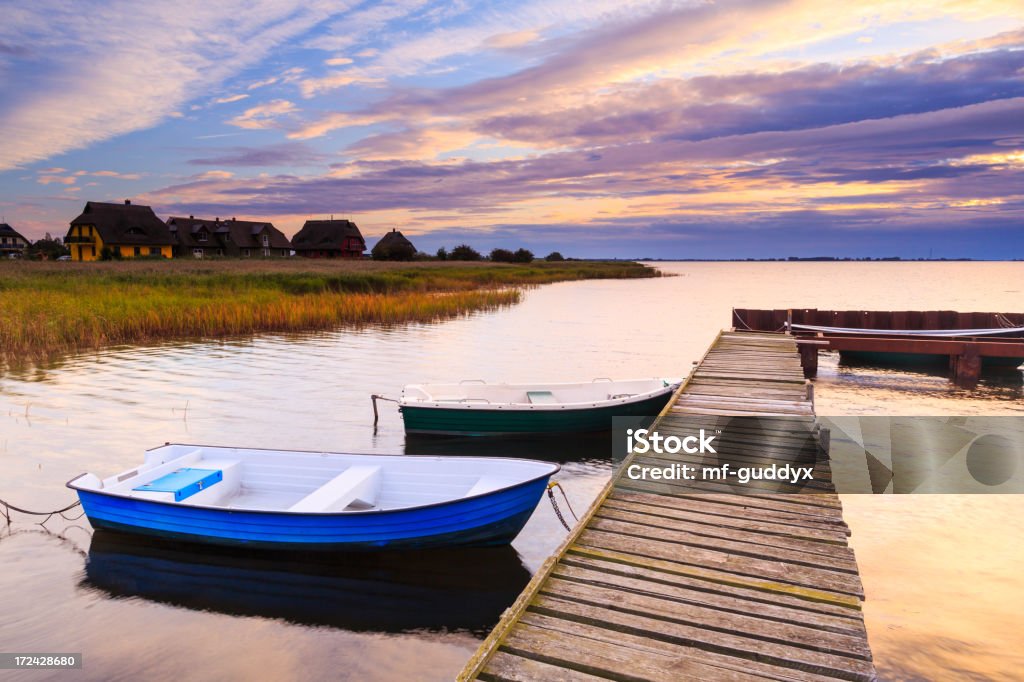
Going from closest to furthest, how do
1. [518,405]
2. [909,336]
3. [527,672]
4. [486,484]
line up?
[527,672] → [486,484] → [518,405] → [909,336]

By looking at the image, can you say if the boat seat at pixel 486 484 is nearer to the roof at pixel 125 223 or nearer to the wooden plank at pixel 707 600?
the wooden plank at pixel 707 600

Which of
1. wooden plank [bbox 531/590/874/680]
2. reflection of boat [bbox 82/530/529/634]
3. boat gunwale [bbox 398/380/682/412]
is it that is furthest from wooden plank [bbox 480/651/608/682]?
boat gunwale [bbox 398/380/682/412]

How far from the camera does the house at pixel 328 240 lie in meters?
88.1

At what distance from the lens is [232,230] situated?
263 feet

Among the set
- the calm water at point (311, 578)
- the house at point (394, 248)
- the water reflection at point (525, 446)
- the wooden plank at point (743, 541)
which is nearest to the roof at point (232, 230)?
the house at point (394, 248)

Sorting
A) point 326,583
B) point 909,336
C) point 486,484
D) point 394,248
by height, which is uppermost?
point 394,248

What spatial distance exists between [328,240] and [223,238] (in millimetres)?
13774

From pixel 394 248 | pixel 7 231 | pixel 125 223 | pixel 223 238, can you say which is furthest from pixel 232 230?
pixel 7 231

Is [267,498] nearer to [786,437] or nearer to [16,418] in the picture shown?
[786,437]

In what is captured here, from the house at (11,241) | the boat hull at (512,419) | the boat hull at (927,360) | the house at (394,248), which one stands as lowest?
the boat hull at (927,360)

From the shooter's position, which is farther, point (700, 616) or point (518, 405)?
point (518, 405)

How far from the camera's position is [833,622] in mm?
→ 4480

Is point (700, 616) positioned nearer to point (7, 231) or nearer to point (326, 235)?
point (326, 235)

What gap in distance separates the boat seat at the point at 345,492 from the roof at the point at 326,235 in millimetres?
83299
